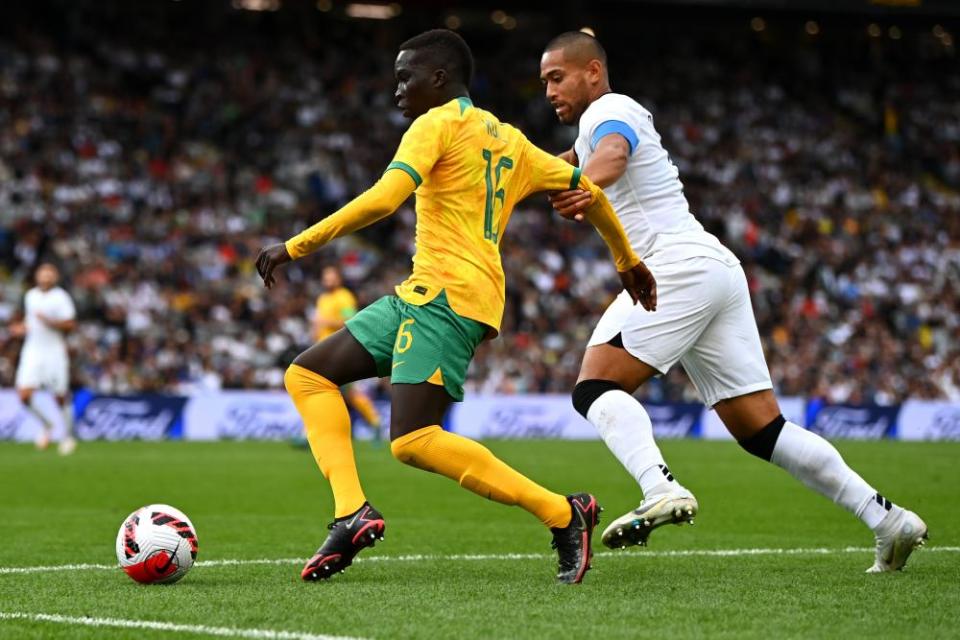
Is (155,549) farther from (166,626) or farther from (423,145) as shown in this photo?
(423,145)

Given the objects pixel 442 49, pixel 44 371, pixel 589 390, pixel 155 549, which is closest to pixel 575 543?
pixel 589 390

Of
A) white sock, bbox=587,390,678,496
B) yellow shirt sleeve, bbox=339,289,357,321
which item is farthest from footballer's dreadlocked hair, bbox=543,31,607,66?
yellow shirt sleeve, bbox=339,289,357,321

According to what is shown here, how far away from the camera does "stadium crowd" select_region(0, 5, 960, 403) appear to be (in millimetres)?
26547

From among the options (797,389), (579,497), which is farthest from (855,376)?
(579,497)

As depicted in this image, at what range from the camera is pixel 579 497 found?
21.2 ft

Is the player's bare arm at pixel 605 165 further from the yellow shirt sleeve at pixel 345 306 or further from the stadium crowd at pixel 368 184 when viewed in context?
the stadium crowd at pixel 368 184

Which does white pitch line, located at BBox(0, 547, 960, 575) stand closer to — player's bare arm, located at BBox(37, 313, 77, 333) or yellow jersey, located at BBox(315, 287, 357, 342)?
yellow jersey, located at BBox(315, 287, 357, 342)

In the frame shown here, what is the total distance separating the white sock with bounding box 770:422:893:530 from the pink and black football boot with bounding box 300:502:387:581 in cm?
192

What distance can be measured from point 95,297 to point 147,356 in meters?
1.48


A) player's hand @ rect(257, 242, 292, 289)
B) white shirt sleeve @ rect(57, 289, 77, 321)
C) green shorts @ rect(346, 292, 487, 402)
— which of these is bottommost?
white shirt sleeve @ rect(57, 289, 77, 321)

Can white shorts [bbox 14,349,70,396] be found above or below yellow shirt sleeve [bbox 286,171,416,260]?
below

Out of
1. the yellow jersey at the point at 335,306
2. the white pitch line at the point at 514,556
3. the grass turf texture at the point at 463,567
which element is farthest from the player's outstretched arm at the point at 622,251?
the yellow jersey at the point at 335,306

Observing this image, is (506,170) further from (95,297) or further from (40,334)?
(95,297)

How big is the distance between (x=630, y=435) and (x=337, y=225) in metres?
1.67
